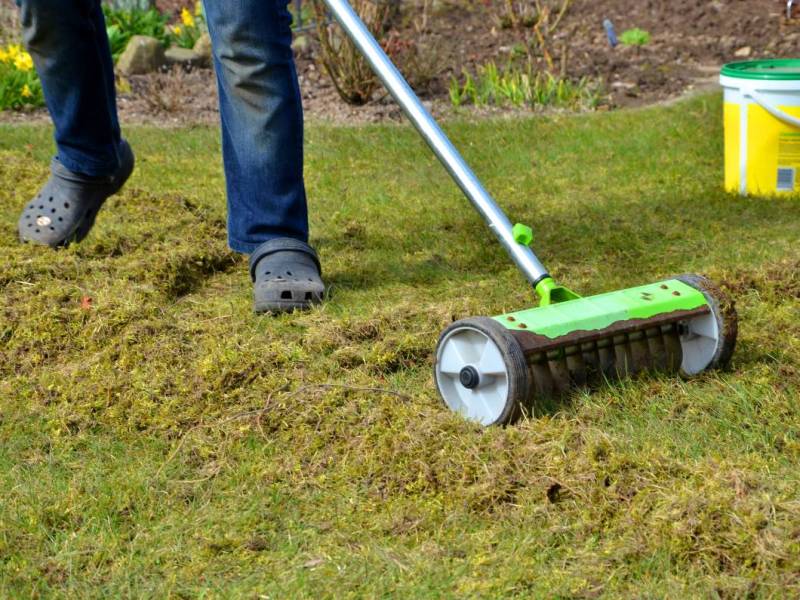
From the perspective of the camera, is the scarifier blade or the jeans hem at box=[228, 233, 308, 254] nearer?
the scarifier blade

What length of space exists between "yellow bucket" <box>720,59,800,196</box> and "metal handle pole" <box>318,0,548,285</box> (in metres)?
1.75

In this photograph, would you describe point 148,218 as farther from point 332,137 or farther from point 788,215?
point 788,215

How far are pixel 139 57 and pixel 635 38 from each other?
Answer: 3.08 meters

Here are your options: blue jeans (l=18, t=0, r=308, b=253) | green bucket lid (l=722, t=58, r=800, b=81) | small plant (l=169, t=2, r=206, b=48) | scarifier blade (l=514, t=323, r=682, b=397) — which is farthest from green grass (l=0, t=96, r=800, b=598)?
small plant (l=169, t=2, r=206, b=48)

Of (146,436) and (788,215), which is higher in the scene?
(146,436)

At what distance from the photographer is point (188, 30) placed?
7676 millimetres

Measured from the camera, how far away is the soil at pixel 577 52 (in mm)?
6164

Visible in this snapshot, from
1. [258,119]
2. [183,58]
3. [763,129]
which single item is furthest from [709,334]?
[183,58]

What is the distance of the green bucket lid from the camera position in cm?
414

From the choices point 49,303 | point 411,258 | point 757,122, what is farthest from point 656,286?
point 757,122

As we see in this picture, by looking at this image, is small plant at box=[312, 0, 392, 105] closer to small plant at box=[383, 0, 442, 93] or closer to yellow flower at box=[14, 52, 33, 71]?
small plant at box=[383, 0, 442, 93]

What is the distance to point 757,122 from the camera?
4281 millimetres

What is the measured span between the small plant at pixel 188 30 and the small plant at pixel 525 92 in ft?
7.24

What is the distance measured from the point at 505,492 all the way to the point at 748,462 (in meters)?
0.44
